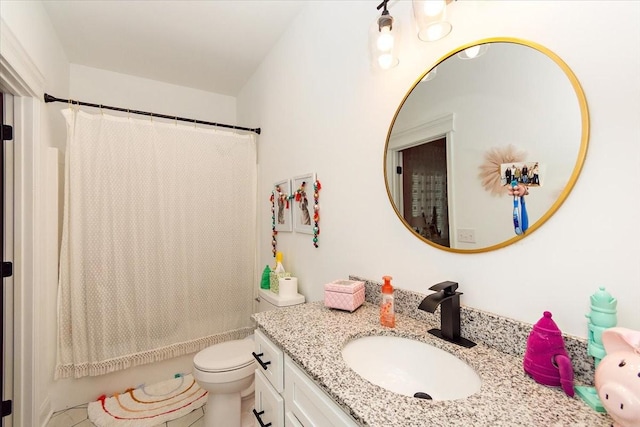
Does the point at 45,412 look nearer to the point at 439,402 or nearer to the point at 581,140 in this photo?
the point at 439,402

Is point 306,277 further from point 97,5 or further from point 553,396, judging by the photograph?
point 97,5

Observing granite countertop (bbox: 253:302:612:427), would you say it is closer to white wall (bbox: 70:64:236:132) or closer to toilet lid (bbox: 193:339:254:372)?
toilet lid (bbox: 193:339:254:372)

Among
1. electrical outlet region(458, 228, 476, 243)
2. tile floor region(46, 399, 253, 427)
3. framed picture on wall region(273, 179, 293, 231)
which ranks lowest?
tile floor region(46, 399, 253, 427)

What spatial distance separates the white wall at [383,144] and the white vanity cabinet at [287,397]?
1.82 ft

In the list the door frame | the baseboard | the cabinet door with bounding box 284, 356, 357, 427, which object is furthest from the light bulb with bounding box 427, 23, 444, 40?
the baseboard

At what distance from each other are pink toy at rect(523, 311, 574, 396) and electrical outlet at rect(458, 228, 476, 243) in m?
0.29

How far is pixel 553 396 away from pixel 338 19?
5.77 feet

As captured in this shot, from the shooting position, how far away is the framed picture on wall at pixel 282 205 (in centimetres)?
204

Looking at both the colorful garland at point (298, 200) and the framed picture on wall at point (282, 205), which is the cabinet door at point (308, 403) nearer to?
the colorful garland at point (298, 200)

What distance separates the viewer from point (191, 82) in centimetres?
278

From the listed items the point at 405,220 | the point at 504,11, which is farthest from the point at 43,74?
the point at 504,11

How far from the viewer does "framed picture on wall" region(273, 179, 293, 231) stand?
2.04m

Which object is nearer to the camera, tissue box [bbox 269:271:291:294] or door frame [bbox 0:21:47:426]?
door frame [bbox 0:21:47:426]

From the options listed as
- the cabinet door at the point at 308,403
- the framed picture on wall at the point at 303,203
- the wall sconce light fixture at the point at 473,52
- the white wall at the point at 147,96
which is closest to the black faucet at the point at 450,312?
the cabinet door at the point at 308,403
